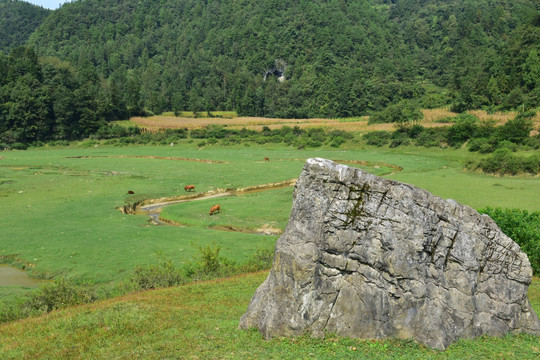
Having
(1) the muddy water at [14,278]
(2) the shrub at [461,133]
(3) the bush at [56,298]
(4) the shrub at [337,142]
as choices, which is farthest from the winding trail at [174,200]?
(4) the shrub at [337,142]

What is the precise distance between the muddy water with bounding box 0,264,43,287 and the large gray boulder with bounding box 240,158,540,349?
14.7 meters

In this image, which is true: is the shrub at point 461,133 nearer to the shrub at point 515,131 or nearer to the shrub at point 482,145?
the shrub at point 482,145

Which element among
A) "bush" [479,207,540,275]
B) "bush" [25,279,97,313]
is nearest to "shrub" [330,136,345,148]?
"bush" [479,207,540,275]

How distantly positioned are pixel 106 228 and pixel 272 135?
237 ft

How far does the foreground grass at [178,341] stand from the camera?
1292cm

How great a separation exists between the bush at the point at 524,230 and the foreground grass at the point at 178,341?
10.2 m

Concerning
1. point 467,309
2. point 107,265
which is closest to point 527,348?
point 467,309

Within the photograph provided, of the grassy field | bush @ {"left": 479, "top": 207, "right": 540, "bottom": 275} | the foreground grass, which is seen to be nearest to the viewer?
the foreground grass

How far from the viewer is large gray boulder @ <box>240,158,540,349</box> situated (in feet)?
44.7

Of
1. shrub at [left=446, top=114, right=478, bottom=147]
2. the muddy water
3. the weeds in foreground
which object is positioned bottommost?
the muddy water

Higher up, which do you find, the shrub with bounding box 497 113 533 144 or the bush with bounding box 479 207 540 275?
the shrub with bounding box 497 113 533 144

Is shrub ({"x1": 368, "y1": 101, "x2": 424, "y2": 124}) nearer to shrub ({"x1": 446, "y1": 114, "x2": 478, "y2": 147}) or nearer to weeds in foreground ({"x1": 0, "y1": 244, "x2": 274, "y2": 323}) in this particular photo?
shrub ({"x1": 446, "y1": 114, "x2": 478, "y2": 147})

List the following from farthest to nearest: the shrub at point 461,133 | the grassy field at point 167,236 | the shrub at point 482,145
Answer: the shrub at point 461,133 < the shrub at point 482,145 < the grassy field at point 167,236

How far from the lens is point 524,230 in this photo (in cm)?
2417
